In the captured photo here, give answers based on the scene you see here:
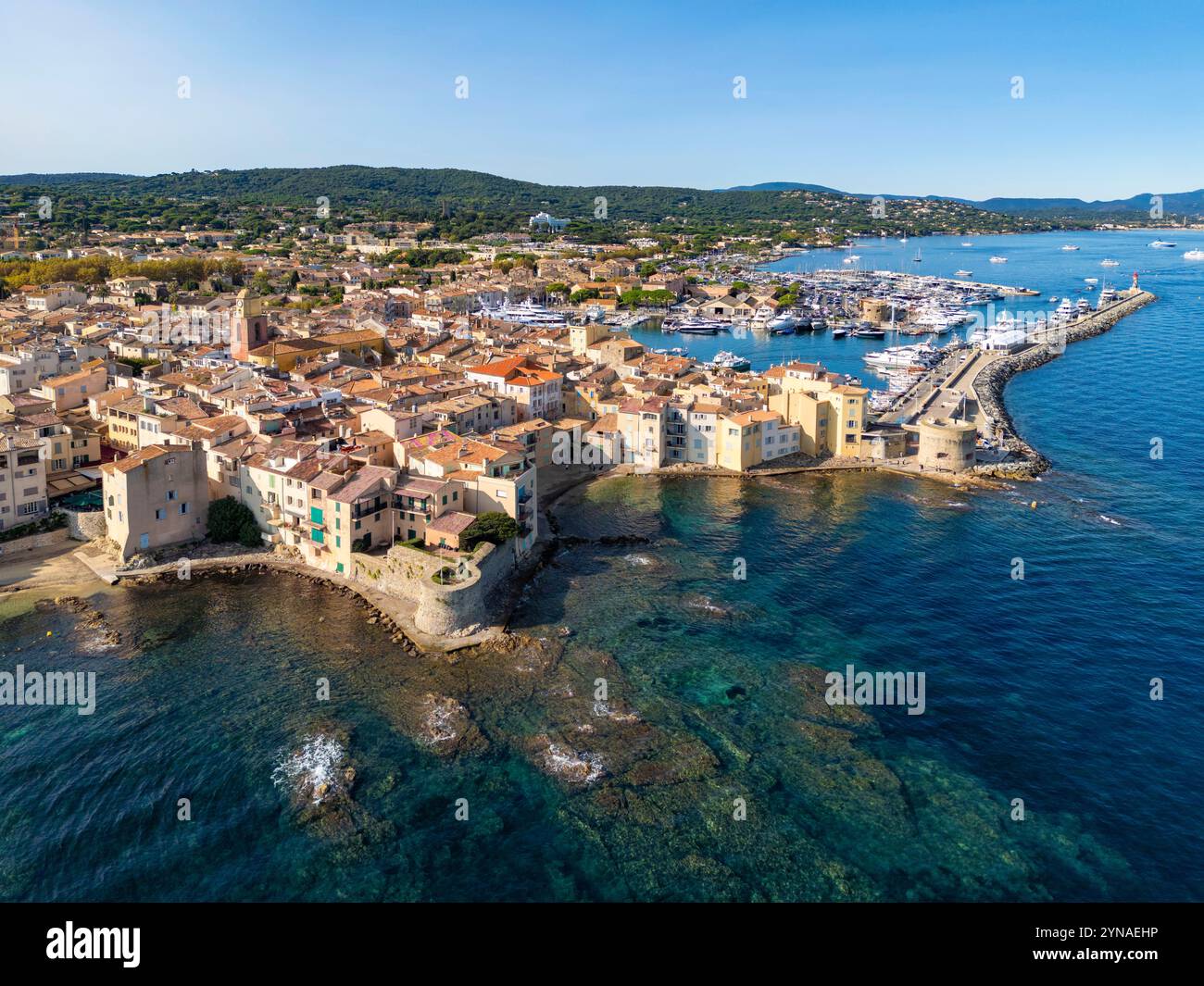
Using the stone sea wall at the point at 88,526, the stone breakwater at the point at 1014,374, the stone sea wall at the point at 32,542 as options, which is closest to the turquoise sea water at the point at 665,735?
the stone sea wall at the point at 32,542

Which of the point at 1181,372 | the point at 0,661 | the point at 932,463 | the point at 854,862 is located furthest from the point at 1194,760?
the point at 1181,372

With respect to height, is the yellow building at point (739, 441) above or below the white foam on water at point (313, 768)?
above

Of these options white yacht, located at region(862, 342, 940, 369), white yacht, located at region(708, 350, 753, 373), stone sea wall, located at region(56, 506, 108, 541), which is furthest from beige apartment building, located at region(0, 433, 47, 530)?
white yacht, located at region(862, 342, 940, 369)

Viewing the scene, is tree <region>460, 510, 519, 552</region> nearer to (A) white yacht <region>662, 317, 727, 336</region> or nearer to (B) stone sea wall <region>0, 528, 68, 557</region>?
(B) stone sea wall <region>0, 528, 68, 557</region>

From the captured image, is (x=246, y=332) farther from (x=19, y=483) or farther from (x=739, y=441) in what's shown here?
(x=739, y=441)

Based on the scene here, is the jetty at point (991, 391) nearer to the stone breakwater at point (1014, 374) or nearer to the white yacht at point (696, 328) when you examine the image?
the stone breakwater at point (1014, 374)

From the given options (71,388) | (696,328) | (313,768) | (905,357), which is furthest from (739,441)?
(696,328)
